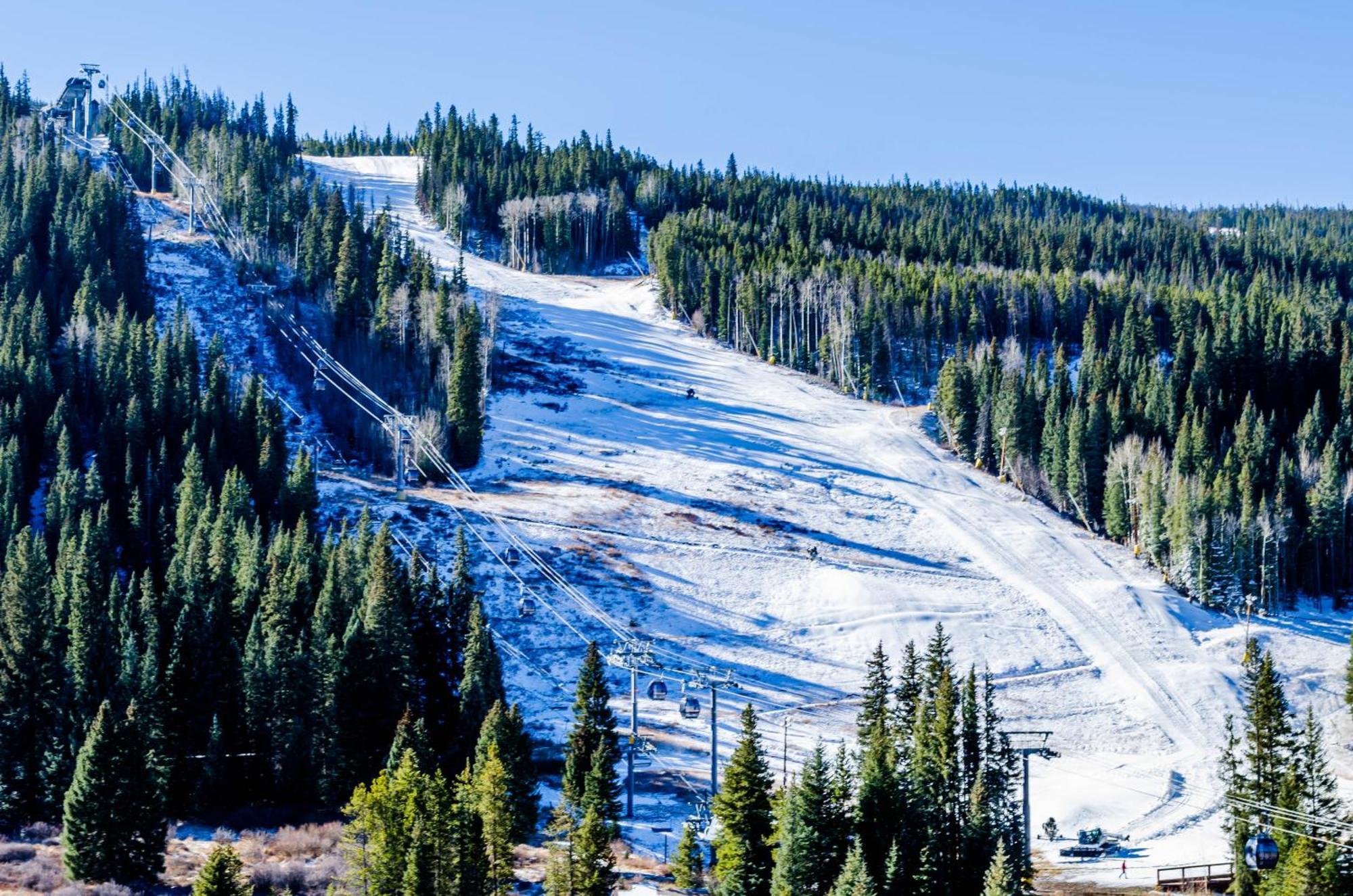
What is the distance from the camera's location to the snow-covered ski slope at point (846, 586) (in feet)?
249

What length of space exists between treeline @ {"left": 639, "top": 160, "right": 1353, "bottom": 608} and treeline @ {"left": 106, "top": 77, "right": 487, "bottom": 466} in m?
35.9

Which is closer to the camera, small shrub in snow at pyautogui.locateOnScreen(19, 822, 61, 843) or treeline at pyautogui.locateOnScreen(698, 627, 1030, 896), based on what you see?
treeline at pyautogui.locateOnScreen(698, 627, 1030, 896)

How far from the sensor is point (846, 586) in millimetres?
91688

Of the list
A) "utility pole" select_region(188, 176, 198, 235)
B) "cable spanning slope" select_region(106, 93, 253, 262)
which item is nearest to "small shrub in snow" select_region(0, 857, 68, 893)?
"cable spanning slope" select_region(106, 93, 253, 262)

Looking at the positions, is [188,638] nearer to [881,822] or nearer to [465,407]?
[881,822]

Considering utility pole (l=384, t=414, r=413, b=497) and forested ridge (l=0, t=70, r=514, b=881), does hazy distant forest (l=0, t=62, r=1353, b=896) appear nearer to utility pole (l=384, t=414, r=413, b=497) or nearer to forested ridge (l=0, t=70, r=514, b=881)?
forested ridge (l=0, t=70, r=514, b=881)

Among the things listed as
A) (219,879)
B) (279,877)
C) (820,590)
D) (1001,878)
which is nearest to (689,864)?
(1001,878)

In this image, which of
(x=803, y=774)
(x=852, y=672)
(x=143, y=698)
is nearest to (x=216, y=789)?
(x=143, y=698)

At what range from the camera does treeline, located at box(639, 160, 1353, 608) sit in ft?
340

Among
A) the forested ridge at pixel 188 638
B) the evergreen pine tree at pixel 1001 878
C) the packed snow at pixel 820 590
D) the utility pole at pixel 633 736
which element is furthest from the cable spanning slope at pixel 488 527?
the evergreen pine tree at pixel 1001 878

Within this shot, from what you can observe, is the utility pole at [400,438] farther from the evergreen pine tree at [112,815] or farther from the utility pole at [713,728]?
the evergreen pine tree at [112,815]

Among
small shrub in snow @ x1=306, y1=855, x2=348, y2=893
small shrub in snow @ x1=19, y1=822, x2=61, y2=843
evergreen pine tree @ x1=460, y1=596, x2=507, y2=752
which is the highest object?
evergreen pine tree @ x1=460, y1=596, x2=507, y2=752

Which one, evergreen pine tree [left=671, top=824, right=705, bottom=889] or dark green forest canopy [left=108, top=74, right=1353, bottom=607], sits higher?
dark green forest canopy [left=108, top=74, right=1353, bottom=607]

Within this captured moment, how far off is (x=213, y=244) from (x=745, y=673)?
3570 inches
